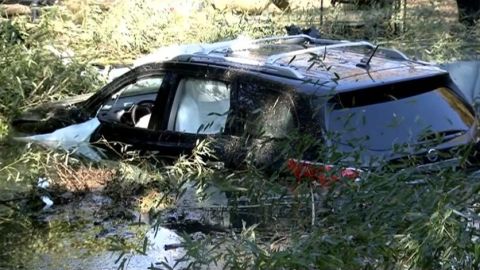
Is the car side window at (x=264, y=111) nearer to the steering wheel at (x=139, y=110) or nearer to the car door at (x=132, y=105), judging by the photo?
the car door at (x=132, y=105)

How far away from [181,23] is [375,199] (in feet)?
39.5

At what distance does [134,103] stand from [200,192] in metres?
2.87

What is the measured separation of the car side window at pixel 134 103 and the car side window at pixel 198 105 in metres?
0.29

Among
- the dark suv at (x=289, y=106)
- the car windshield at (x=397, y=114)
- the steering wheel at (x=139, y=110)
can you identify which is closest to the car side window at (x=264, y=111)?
the dark suv at (x=289, y=106)

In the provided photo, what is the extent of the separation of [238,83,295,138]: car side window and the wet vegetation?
1.24ft

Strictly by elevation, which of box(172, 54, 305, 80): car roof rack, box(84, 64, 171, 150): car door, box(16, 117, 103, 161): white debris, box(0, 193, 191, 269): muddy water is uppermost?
box(172, 54, 305, 80): car roof rack

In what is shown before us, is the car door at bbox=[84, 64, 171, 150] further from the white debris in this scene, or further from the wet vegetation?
the wet vegetation

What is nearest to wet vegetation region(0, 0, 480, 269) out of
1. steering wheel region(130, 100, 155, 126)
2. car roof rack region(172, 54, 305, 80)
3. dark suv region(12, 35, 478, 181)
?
dark suv region(12, 35, 478, 181)

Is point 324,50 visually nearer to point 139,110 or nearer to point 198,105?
point 198,105

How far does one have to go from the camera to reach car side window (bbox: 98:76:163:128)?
700cm

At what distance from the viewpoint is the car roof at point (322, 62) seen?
19.0 feet

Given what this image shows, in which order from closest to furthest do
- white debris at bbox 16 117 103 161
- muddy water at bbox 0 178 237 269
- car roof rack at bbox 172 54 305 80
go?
muddy water at bbox 0 178 237 269 → car roof rack at bbox 172 54 305 80 → white debris at bbox 16 117 103 161

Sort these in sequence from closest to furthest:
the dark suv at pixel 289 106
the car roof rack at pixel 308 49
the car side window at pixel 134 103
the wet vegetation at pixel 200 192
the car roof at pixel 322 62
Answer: the wet vegetation at pixel 200 192 → the dark suv at pixel 289 106 → the car roof at pixel 322 62 → the car roof rack at pixel 308 49 → the car side window at pixel 134 103

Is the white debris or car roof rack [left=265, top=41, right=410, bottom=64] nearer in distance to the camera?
car roof rack [left=265, top=41, right=410, bottom=64]
